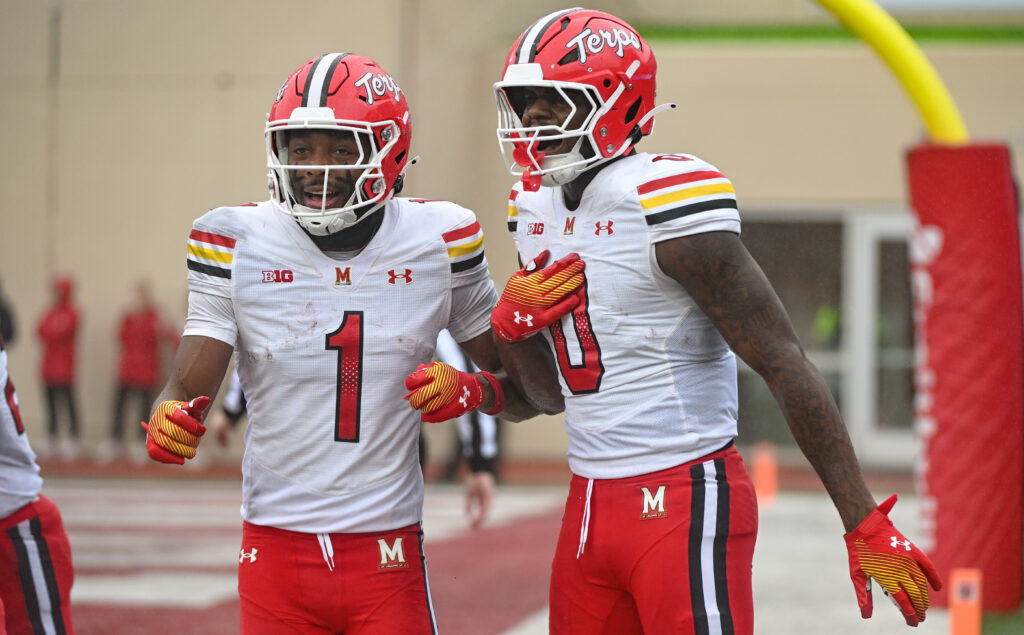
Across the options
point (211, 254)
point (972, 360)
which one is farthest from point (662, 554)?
point (972, 360)

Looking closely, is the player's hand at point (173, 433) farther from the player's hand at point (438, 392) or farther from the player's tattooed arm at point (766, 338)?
the player's tattooed arm at point (766, 338)

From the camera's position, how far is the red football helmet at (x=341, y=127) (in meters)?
3.16

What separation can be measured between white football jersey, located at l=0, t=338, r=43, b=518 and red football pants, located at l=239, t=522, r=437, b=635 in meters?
0.86

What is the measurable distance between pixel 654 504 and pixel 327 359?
0.84 m

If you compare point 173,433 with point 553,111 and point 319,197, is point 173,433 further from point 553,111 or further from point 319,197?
point 553,111

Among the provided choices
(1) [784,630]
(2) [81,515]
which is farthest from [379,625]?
(2) [81,515]

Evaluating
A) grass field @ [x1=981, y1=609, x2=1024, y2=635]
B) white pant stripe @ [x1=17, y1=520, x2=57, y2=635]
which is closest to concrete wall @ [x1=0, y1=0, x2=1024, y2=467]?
grass field @ [x1=981, y1=609, x2=1024, y2=635]

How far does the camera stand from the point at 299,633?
3100mm

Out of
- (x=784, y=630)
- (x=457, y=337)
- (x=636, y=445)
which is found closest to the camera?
(x=636, y=445)

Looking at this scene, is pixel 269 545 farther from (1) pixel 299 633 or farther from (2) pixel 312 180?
(2) pixel 312 180

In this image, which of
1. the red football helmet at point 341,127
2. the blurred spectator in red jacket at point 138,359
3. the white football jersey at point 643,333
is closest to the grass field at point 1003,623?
the white football jersey at point 643,333

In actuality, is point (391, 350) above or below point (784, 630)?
above

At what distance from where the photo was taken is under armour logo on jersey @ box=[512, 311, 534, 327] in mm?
Result: 3093

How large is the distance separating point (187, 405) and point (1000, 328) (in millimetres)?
4816
